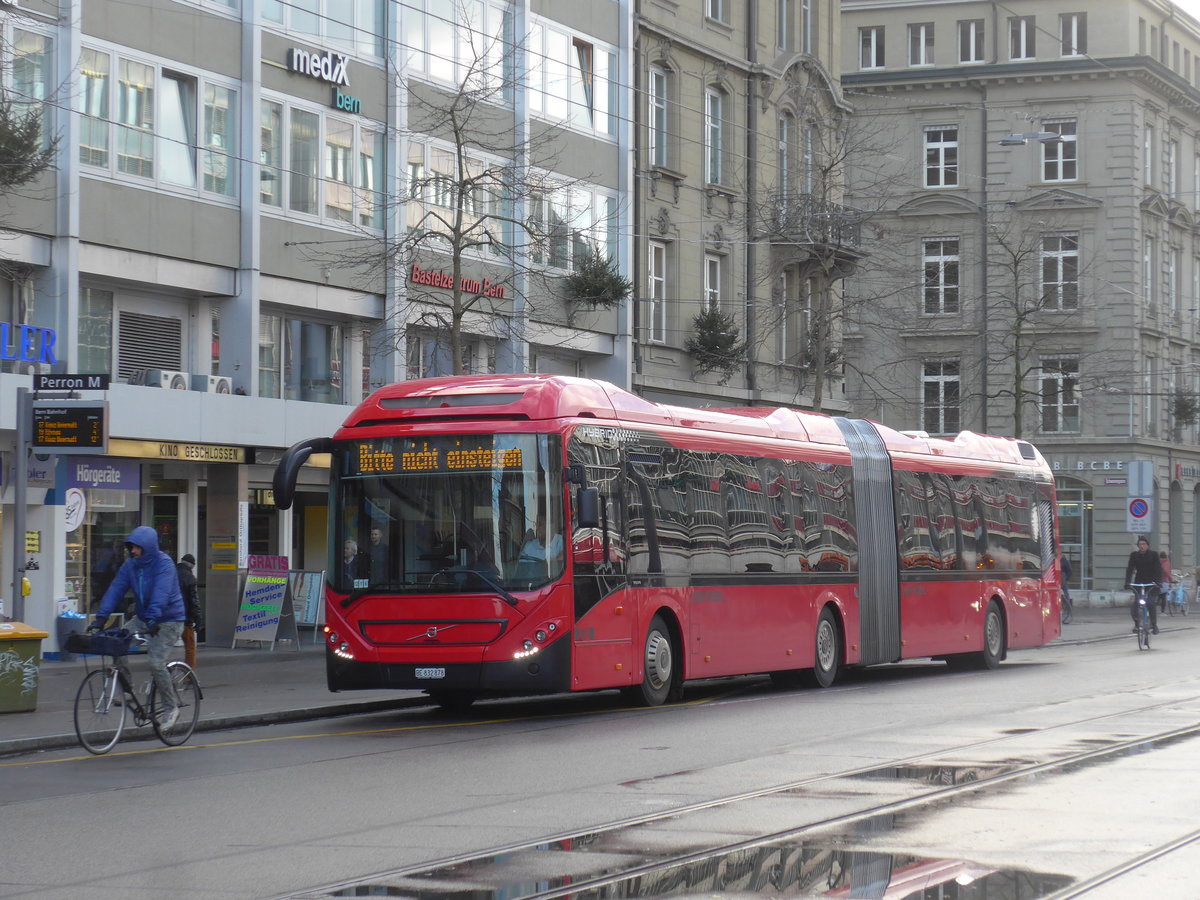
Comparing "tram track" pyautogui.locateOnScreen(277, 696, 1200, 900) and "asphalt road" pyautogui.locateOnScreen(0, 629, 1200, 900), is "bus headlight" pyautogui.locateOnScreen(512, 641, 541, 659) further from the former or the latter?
"tram track" pyautogui.locateOnScreen(277, 696, 1200, 900)

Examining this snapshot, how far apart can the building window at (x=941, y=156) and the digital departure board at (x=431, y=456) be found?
4910cm

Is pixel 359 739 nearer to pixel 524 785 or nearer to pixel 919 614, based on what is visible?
pixel 524 785

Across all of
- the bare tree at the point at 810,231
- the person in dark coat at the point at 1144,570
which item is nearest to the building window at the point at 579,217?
the bare tree at the point at 810,231

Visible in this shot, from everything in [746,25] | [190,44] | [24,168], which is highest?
[746,25]

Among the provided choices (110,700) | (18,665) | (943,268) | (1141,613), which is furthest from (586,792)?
(943,268)

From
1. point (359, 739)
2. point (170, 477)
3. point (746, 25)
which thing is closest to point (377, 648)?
point (359, 739)

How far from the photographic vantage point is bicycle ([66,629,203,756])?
46.9ft

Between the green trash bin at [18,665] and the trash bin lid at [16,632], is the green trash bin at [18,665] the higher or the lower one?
the lower one

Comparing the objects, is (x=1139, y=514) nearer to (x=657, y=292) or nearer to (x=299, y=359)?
(x=657, y=292)

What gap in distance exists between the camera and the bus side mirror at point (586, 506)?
54.8 ft

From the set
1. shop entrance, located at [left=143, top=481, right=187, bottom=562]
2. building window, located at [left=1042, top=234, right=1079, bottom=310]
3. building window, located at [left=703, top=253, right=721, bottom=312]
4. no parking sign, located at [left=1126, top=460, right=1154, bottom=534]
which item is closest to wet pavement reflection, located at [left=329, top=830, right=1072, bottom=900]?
shop entrance, located at [left=143, top=481, right=187, bottom=562]

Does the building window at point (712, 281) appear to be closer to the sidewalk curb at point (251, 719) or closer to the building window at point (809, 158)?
the building window at point (809, 158)

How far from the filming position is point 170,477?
2866 centimetres

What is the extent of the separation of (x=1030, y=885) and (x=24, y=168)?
1832 cm
